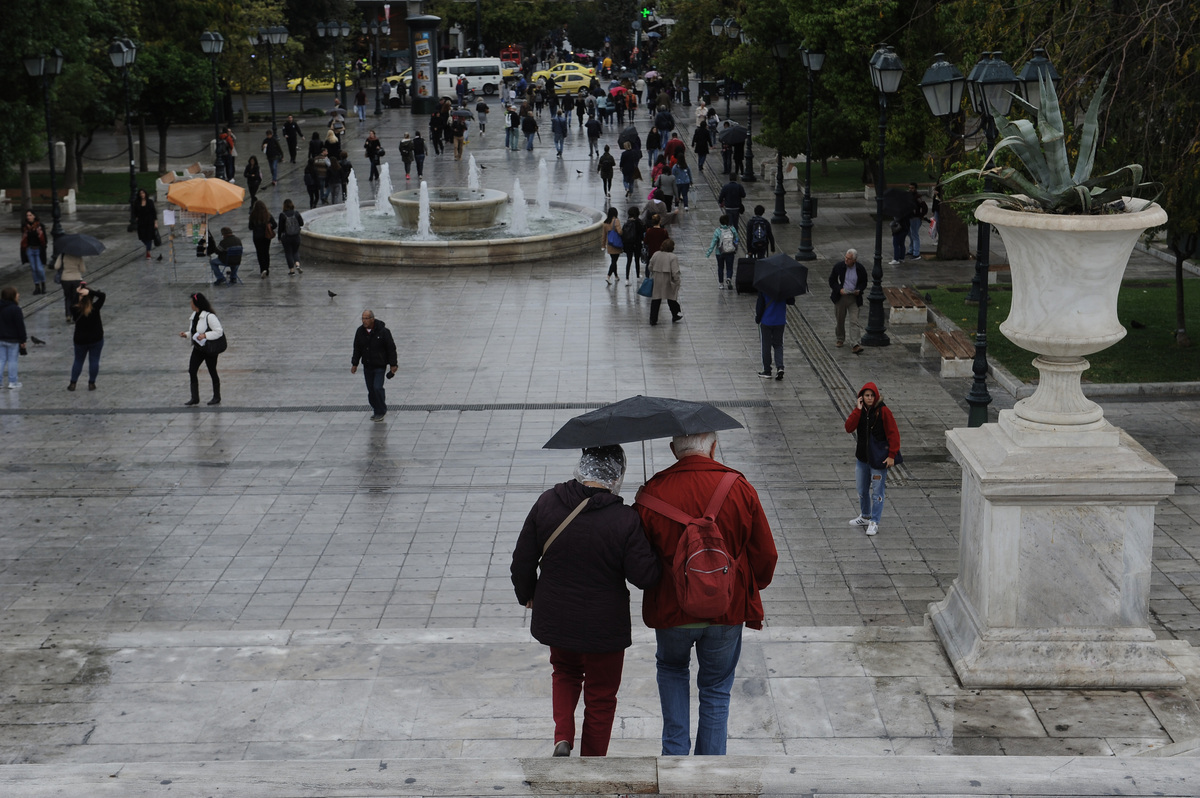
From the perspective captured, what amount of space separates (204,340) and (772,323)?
21.9ft

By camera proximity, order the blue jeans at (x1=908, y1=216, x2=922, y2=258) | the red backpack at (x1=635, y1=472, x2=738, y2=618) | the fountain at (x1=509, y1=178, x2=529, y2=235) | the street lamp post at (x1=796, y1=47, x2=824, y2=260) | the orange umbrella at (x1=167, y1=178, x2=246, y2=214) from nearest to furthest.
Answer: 1. the red backpack at (x1=635, y1=472, x2=738, y2=618)
2. the orange umbrella at (x1=167, y1=178, x2=246, y2=214)
3. the street lamp post at (x1=796, y1=47, x2=824, y2=260)
4. the blue jeans at (x1=908, y1=216, x2=922, y2=258)
5. the fountain at (x1=509, y1=178, x2=529, y2=235)

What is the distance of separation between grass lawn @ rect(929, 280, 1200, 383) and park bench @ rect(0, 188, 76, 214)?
21199 mm

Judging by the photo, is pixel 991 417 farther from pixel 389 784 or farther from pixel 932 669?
pixel 389 784

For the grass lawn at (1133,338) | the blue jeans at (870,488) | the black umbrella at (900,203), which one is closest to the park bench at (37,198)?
the black umbrella at (900,203)

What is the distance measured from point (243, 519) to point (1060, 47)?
9772mm

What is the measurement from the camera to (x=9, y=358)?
1686cm

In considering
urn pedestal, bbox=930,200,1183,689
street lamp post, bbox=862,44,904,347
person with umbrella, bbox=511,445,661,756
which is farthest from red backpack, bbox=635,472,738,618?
street lamp post, bbox=862,44,904,347

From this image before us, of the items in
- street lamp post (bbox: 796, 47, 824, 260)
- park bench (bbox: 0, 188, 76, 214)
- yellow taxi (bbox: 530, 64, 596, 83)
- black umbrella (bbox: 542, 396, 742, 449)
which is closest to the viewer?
black umbrella (bbox: 542, 396, 742, 449)

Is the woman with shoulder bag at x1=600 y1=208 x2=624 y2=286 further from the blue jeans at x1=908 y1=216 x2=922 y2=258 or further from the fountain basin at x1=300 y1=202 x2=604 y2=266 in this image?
the blue jeans at x1=908 y1=216 x2=922 y2=258

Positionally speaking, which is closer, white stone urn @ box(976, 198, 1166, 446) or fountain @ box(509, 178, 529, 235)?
white stone urn @ box(976, 198, 1166, 446)

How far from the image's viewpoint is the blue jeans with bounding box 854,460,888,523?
11.4 m

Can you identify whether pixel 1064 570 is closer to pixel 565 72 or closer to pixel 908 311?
pixel 908 311

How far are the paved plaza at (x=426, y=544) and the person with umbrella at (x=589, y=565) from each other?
27.2 inches

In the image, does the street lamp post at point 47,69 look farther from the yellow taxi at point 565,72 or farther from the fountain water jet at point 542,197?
the yellow taxi at point 565,72
